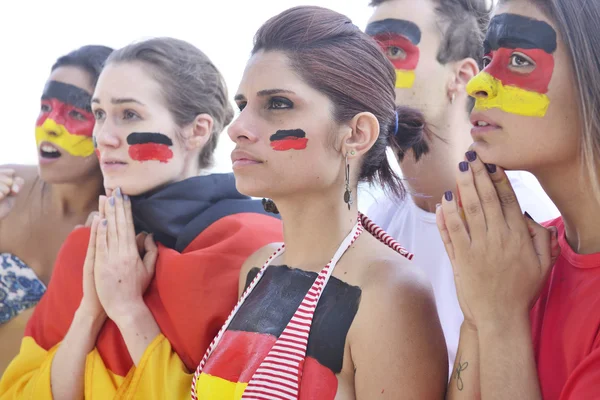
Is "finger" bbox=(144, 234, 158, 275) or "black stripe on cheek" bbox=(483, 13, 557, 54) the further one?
"finger" bbox=(144, 234, 158, 275)

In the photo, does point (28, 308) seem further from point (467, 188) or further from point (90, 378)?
point (467, 188)

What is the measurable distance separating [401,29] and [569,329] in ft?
4.33

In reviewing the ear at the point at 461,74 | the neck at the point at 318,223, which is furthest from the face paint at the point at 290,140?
the ear at the point at 461,74

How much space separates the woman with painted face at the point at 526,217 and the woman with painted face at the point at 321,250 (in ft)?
0.44

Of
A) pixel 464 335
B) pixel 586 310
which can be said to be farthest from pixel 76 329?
pixel 586 310

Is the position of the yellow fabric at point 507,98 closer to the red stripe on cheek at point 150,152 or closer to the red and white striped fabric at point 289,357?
the red and white striped fabric at point 289,357

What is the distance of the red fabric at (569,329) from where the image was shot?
124 cm

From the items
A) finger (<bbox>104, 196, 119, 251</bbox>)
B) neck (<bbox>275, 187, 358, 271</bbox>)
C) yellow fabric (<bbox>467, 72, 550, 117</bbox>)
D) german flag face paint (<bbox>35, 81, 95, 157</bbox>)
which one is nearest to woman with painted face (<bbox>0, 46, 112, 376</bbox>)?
german flag face paint (<bbox>35, 81, 95, 157</bbox>)

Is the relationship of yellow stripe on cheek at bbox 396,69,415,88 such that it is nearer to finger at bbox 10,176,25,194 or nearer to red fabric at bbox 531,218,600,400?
red fabric at bbox 531,218,600,400

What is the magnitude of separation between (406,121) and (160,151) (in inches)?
30.3

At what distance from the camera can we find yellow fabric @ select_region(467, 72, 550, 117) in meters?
1.42

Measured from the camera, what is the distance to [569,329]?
1.35 meters

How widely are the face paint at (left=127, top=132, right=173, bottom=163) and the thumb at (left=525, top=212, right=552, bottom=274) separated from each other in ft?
3.84

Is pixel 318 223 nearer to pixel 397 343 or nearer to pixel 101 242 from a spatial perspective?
pixel 397 343
